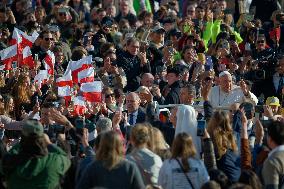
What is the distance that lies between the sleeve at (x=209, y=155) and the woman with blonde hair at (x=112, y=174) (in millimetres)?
1611

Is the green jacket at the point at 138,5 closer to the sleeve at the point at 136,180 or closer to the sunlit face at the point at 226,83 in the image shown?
the sunlit face at the point at 226,83

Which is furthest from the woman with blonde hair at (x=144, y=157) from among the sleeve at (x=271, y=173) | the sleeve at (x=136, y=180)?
the sleeve at (x=271, y=173)

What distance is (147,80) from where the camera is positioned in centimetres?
2080

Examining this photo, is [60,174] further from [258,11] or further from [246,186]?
[258,11]

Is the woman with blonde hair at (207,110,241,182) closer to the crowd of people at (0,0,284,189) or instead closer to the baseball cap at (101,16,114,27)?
the crowd of people at (0,0,284,189)

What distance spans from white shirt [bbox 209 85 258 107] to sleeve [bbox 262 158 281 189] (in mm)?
5002

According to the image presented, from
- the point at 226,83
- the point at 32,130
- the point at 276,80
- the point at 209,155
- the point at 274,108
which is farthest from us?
the point at 276,80

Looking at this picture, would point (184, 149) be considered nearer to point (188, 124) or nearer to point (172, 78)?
point (188, 124)

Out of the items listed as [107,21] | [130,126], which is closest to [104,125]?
[130,126]

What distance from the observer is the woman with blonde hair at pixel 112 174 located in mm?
13523

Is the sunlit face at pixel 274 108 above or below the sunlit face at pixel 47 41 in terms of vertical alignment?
below

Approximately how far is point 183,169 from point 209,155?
0.93 metres

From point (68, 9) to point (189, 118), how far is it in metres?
10.6

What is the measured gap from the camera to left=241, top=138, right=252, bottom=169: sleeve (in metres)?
15.3
